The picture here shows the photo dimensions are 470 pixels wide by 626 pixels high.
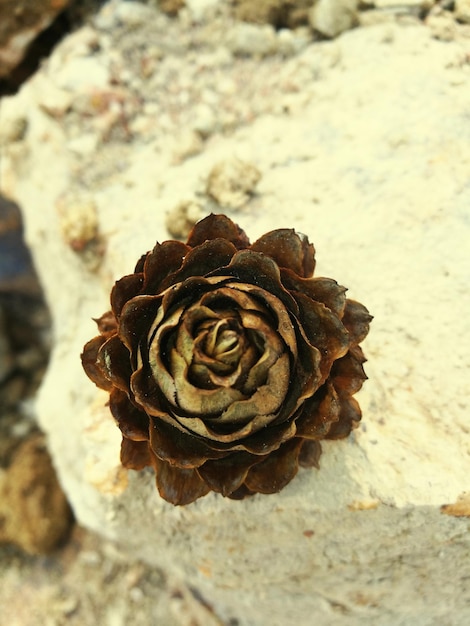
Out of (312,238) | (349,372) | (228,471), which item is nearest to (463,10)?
(312,238)

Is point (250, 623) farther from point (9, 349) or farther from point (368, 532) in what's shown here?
point (9, 349)

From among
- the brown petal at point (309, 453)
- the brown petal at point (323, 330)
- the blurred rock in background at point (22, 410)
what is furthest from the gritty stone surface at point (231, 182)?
the blurred rock in background at point (22, 410)

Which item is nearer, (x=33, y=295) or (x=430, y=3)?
(x=430, y=3)

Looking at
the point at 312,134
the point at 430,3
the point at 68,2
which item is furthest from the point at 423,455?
the point at 68,2

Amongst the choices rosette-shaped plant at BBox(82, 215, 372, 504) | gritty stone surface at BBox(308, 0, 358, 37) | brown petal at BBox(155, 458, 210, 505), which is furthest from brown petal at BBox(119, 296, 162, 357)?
gritty stone surface at BBox(308, 0, 358, 37)

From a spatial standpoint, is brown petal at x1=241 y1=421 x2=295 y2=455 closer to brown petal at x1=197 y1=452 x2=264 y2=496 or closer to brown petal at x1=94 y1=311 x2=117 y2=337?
brown petal at x1=197 y1=452 x2=264 y2=496

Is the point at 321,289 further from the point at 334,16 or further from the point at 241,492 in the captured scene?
the point at 334,16

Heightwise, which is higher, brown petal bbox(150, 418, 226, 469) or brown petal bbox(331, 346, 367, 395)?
brown petal bbox(331, 346, 367, 395)
